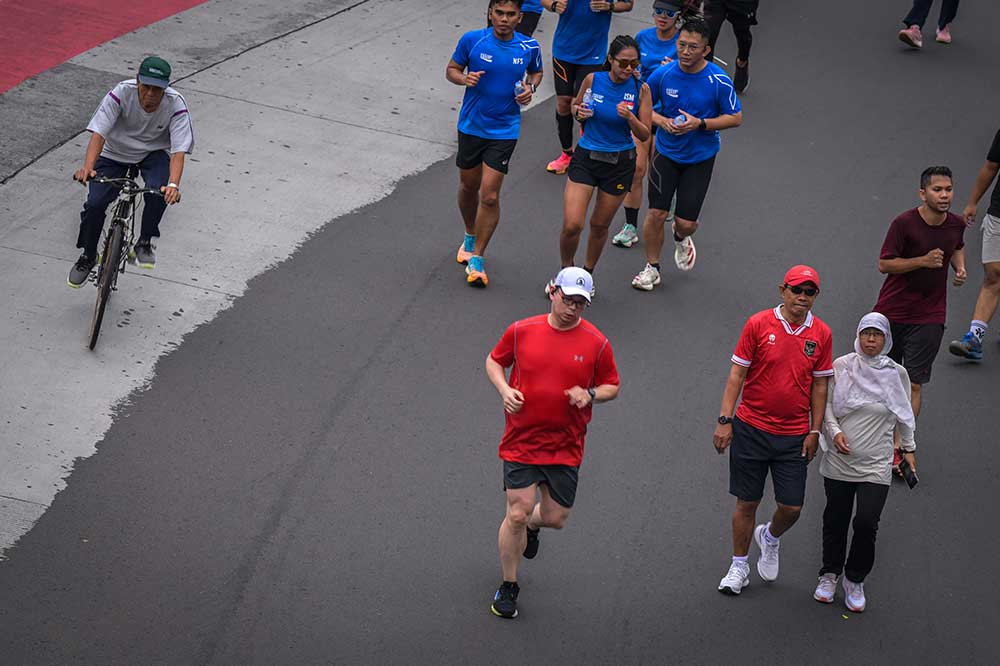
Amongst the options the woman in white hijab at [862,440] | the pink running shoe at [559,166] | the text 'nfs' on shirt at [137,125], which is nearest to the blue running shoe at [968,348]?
the woman in white hijab at [862,440]

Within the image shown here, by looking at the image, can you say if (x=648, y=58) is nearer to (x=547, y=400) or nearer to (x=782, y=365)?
(x=782, y=365)

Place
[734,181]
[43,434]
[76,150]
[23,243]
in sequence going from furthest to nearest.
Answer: [734,181] → [76,150] → [23,243] → [43,434]

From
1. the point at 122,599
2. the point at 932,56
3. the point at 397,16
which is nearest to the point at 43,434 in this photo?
the point at 122,599

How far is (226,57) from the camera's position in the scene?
51.2 feet

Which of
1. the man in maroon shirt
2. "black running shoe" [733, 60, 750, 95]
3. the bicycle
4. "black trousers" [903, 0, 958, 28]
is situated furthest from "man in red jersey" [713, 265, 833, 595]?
"black trousers" [903, 0, 958, 28]

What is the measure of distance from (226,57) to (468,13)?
424 cm

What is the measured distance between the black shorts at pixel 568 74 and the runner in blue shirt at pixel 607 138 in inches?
103

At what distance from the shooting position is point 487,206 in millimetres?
11000

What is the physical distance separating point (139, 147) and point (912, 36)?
42.2ft

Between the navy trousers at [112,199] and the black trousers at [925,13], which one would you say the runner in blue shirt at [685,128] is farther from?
the black trousers at [925,13]

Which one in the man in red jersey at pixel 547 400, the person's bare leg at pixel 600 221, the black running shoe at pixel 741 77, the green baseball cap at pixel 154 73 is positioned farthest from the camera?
the black running shoe at pixel 741 77

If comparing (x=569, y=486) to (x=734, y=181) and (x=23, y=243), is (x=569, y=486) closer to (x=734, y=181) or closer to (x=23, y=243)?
(x=23, y=243)

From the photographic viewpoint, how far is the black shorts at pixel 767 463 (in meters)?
7.49

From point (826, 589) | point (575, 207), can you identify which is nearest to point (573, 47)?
point (575, 207)
